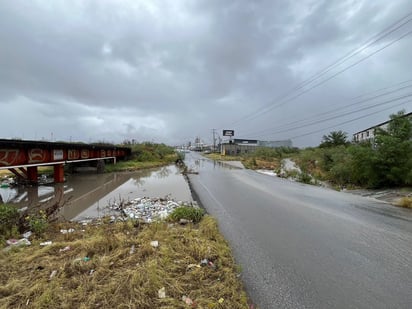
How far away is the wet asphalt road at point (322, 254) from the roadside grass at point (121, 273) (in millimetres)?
565

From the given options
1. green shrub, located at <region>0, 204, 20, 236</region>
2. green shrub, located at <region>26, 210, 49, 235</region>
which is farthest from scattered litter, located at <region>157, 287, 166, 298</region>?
green shrub, located at <region>0, 204, 20, 236</region>

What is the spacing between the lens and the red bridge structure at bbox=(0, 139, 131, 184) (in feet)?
32.7

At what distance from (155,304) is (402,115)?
17.4 meters

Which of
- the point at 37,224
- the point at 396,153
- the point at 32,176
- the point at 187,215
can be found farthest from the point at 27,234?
the point at 396,153

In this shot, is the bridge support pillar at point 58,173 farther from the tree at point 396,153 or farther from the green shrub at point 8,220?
the tree at point 396,153

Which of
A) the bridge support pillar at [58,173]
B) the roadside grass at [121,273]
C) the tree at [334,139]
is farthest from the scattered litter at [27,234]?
the tree at [334,139]

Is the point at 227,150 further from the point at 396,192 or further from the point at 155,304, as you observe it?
the point at 155,304

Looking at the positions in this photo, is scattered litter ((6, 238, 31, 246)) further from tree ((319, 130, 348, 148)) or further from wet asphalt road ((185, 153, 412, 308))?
tree ((319, 130, 348, 148))

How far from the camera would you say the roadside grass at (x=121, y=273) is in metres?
2.48

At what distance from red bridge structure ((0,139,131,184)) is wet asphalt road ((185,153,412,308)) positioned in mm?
10137

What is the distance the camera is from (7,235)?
443cm

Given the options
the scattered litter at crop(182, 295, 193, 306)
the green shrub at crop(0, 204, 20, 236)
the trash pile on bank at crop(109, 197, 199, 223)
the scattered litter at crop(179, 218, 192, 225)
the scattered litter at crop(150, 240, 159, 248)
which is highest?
the green shrub at crop(0, 204, 20, 236)

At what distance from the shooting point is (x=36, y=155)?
1191 cm

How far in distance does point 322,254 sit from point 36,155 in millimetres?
14532
